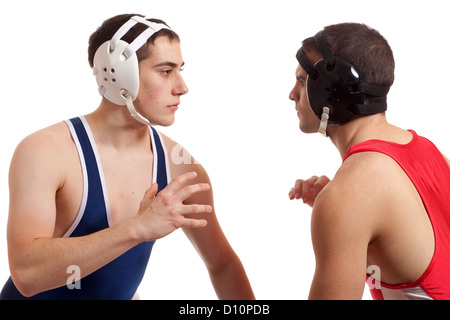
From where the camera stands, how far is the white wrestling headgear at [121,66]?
299 cm

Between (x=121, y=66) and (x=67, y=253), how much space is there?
100 centimetres

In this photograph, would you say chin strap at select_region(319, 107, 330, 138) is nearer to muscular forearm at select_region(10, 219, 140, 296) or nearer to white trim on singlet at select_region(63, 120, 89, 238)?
muscular forearm at select_region(10, 219, 140, 296)

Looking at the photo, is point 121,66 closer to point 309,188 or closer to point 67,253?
point 67,253

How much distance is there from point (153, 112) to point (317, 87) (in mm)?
847

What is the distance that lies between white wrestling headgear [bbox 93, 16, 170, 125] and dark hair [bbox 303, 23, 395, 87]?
3.08 ft

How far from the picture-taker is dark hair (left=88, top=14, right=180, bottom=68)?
3.05 meters

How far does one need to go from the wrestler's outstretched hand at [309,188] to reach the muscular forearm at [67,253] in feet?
3.50

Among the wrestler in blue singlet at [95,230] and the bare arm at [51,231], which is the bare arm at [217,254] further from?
the bare arm at [51,231]

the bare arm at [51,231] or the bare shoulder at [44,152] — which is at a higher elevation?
the bare shoulder at [44,152]

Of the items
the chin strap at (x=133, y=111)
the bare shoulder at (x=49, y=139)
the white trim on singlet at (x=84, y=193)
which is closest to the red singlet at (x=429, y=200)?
the chin strap at (x=133, y=111)

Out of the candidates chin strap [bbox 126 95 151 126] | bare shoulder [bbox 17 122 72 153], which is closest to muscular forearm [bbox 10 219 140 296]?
bare shoulder [bbox 17 122 72 153]

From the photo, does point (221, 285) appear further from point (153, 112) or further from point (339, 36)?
point (339, 36)

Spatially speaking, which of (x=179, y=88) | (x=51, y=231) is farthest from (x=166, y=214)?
(x=179, y=88)
